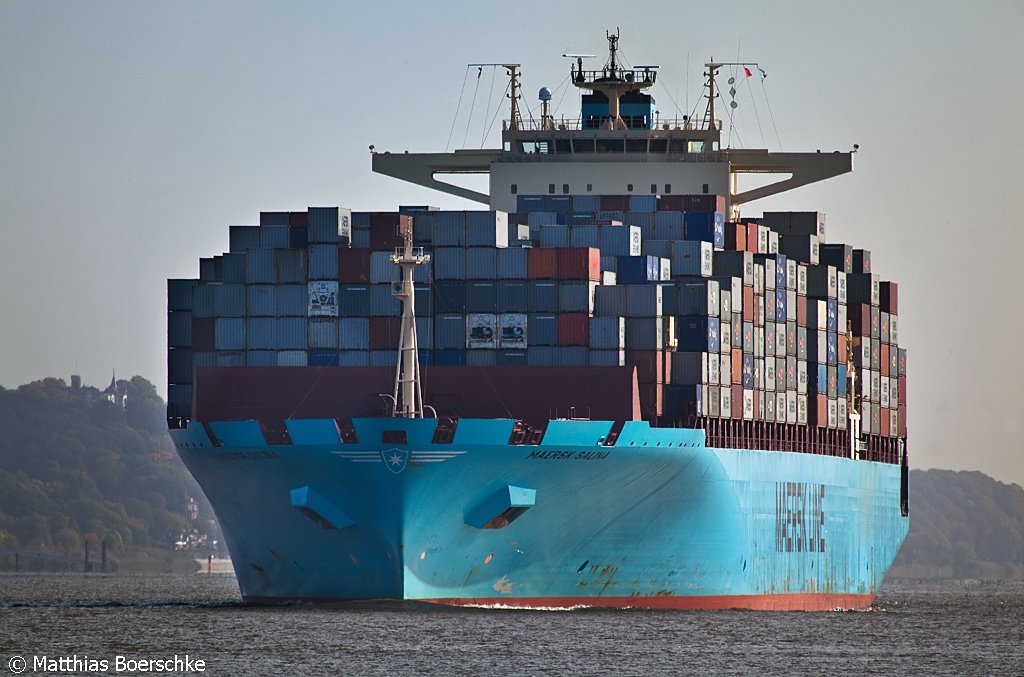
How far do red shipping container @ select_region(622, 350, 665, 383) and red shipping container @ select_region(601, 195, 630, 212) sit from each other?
9508mm

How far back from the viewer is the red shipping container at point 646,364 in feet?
200

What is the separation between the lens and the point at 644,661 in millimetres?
48562

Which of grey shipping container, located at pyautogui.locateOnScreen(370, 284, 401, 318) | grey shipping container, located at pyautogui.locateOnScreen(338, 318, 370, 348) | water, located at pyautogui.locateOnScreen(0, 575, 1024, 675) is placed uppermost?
grey shipping container, located at pyautogui.locateOnScreen(370, 284, 401, 318)

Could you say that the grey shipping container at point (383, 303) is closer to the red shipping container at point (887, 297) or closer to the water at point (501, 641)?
the water at point (501, 641)

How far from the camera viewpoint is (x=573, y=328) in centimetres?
6053

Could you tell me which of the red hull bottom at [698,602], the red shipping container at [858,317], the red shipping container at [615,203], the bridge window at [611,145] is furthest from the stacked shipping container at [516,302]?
the bridge window at [611,145]

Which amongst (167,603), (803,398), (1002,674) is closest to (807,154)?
(803,398)

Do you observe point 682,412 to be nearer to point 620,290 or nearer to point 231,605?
point 620,290

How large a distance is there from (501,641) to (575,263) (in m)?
13.5

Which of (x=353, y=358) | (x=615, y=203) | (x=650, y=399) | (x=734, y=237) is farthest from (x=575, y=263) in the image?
(x=734, y=237)

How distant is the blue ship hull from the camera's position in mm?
56000

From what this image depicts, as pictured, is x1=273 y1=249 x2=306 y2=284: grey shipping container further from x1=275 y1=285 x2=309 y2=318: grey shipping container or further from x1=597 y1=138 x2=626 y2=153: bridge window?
x1=597 y1=138 x2=626 y2=153: bridge window

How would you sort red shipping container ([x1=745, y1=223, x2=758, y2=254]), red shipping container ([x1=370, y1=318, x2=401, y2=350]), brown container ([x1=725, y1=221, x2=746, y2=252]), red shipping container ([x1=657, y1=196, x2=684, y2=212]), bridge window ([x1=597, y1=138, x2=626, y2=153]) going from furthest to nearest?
1. bridge window ([x1=597, y1=138, x2=626, y2=153])
2. red shipping container ([x1=745, y1=223, x2=758, y2=254])
3. red shipping container ([x1=657, y1=196, x2=684, y2=212])
4. brown container ([x1=725, y1=221, x2=746, y2=252])
5. red shipping container ([x1=370, y1=318, x2=401, y2=350])

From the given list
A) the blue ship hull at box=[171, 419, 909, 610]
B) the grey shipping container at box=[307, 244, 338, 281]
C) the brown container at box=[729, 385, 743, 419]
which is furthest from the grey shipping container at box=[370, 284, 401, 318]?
the brown container at box=[729, 385, 743, 419]
